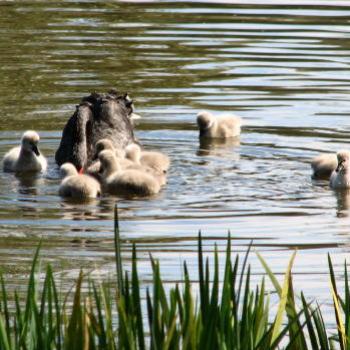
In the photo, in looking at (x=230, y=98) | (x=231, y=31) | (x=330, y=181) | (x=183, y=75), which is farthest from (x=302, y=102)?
(x=231, y=31)

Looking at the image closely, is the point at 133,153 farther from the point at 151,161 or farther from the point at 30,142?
the point at 30,142

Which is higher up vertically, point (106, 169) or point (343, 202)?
point (106, 169)

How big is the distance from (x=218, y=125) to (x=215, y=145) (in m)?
0.36

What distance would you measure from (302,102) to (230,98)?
902 mm

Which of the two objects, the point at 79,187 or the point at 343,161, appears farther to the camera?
the point at 343,161


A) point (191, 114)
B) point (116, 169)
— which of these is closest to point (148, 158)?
point (116, 169)

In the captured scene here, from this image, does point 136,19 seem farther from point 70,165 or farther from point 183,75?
point 70,165

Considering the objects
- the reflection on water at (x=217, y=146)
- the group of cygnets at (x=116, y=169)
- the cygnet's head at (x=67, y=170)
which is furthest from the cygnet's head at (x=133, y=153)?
the reflection on water at (x=217, y=146)

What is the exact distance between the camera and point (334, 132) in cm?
1258

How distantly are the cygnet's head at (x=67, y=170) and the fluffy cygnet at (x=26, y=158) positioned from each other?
442mm

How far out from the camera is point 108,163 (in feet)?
34.1

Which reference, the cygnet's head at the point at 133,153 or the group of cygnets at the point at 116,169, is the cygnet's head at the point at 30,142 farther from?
the cygnet's head at the point at 133,153

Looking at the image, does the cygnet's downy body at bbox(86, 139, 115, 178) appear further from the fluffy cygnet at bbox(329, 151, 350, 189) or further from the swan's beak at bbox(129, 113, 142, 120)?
the fluffy cygnet at bbox(329, 151, 350, 189)

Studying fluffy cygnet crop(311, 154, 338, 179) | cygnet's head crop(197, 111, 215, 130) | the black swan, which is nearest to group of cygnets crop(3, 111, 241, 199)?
the black swan
